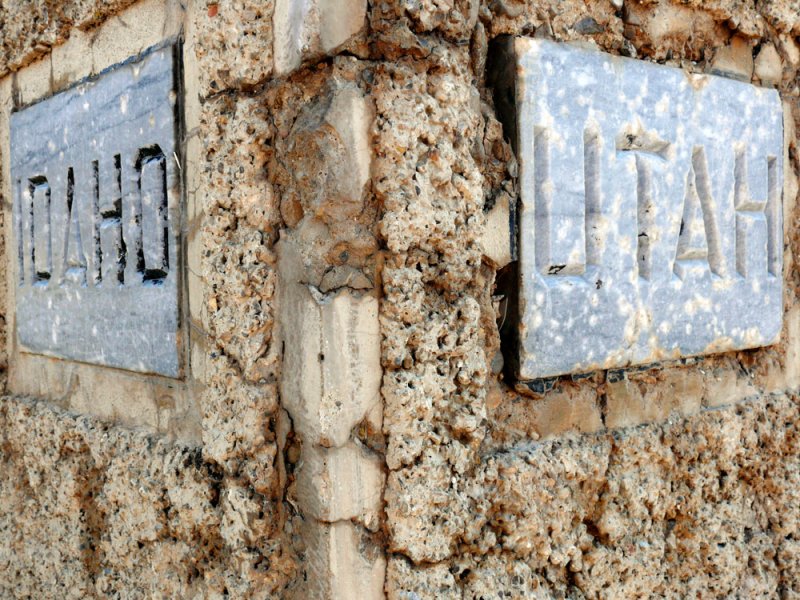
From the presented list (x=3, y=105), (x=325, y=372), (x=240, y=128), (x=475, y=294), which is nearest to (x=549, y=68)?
(x=475, y=294)

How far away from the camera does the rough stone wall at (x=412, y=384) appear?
1284mm

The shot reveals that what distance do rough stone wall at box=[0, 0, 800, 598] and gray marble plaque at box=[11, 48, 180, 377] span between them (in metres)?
0.11

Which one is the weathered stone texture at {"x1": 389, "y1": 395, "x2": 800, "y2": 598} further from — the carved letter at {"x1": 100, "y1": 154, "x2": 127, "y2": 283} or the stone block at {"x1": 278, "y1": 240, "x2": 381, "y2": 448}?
the carved letter at {"x1": 100, "y1": 154, "x2": 127, "y2": 283}

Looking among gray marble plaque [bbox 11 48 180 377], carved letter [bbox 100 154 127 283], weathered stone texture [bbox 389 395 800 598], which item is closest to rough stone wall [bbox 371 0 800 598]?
weathered stone texture [bbox 389 395 800 598]

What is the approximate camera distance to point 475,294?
1.41 metres

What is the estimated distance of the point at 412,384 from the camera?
1299 millimetres

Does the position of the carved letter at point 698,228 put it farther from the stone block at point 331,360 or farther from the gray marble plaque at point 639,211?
the stone block at point 331,360

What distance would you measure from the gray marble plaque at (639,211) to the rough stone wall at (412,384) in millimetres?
65

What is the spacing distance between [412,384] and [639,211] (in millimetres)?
633

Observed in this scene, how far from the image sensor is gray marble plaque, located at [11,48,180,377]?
5.28 feet

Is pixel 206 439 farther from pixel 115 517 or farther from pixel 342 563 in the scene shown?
pixel 115 517

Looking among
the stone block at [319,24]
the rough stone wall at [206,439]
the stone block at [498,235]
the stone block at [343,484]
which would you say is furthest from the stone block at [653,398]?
the stone block at [319,24]

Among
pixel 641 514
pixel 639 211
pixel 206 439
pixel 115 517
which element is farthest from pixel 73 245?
pixel 641 514

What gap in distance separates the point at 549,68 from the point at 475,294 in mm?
429
